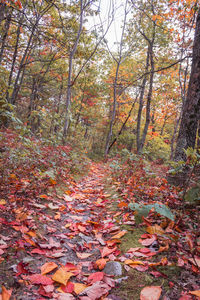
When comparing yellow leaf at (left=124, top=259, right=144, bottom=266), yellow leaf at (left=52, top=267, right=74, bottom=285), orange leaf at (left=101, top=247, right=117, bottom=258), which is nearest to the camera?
yellow leaf at (left=52, top=267, right=74, bottom=285)

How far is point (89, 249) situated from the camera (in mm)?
2219

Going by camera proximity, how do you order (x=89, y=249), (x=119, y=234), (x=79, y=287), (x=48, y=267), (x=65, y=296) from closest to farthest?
(x=65, y=296) < (x=79, y=287) < (x=48, y=267) < (x=89, y=249) < (x=119, y=234)

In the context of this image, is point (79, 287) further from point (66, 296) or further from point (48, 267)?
point (48, 267)

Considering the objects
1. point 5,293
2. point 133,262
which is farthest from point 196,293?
point 5,293

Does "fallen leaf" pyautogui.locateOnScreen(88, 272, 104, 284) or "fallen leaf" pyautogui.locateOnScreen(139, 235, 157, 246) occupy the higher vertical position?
"fallen leaf" pyautogui.locateOnScreen(139, 235, 157, 246)

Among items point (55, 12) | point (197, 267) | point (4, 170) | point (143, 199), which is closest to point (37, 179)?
point (4, 170)

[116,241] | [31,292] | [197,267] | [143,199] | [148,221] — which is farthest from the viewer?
[143,199]

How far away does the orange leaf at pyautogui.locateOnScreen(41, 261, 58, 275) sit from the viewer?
1641 millimetres

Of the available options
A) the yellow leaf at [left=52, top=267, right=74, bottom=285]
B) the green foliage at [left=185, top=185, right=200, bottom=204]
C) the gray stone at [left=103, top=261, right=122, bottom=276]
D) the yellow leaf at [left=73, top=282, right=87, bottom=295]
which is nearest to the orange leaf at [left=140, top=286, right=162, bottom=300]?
the gray stone at [left=103, top=261, right=122, bottom=276]

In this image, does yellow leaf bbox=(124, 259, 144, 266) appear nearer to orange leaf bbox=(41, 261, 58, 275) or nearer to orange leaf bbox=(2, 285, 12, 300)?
orange leaf bbox=(41, 261, 58, 275)

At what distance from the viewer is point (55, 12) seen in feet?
32.3

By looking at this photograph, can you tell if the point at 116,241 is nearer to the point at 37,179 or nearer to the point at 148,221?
the point at 148,221

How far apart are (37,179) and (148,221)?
223 cm

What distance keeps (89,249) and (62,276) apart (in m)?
0.66
